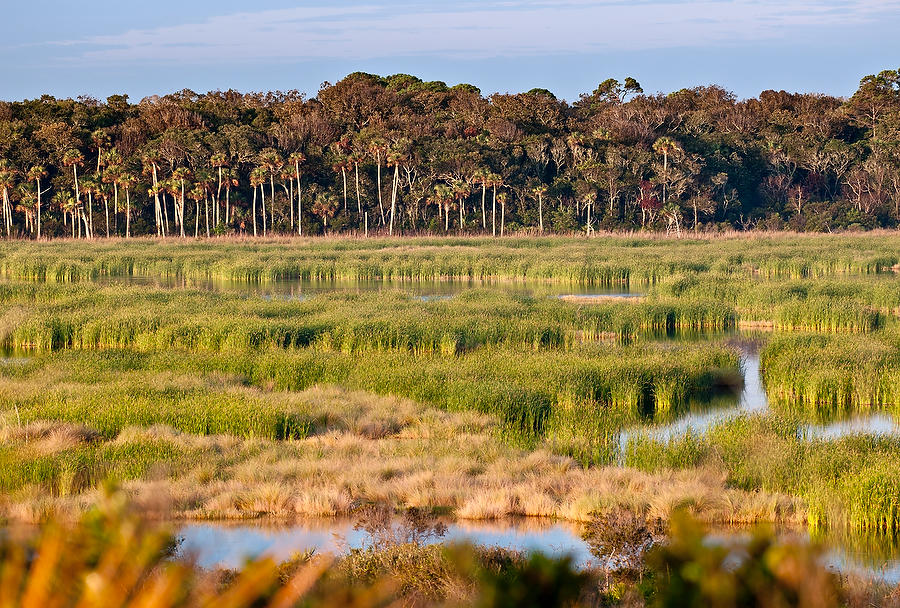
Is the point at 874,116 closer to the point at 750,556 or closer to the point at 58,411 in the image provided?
the point at 58,411

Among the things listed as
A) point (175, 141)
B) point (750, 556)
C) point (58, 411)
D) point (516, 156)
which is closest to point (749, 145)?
point (516, 156)

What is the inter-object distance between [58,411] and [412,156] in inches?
2725

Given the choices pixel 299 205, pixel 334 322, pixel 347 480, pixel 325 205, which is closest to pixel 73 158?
pixel 299 205

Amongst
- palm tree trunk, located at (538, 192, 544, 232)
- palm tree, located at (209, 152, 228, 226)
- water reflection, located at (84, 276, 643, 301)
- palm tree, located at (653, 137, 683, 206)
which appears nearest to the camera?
water reflection, located at (84, 276, 643, 301)

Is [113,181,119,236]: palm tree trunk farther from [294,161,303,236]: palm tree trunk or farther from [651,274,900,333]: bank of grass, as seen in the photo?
[651,274,900,333]: bank of grass

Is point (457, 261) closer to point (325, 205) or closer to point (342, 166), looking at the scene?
point (325, 205)

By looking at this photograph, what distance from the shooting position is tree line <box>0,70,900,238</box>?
8006cm

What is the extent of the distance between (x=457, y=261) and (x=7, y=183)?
4332cm

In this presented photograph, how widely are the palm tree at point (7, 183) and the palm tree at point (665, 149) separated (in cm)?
4973

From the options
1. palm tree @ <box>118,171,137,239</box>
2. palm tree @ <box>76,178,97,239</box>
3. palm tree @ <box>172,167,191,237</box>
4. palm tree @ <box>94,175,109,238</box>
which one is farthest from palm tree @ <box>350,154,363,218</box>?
palm tree @ <box>76,178,97,239</box>

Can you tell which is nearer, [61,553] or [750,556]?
[61,553]

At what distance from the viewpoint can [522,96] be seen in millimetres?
100312

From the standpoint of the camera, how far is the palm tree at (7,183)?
7638 centimetres

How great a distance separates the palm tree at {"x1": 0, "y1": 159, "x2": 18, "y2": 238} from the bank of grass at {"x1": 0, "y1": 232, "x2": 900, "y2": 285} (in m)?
13.9
